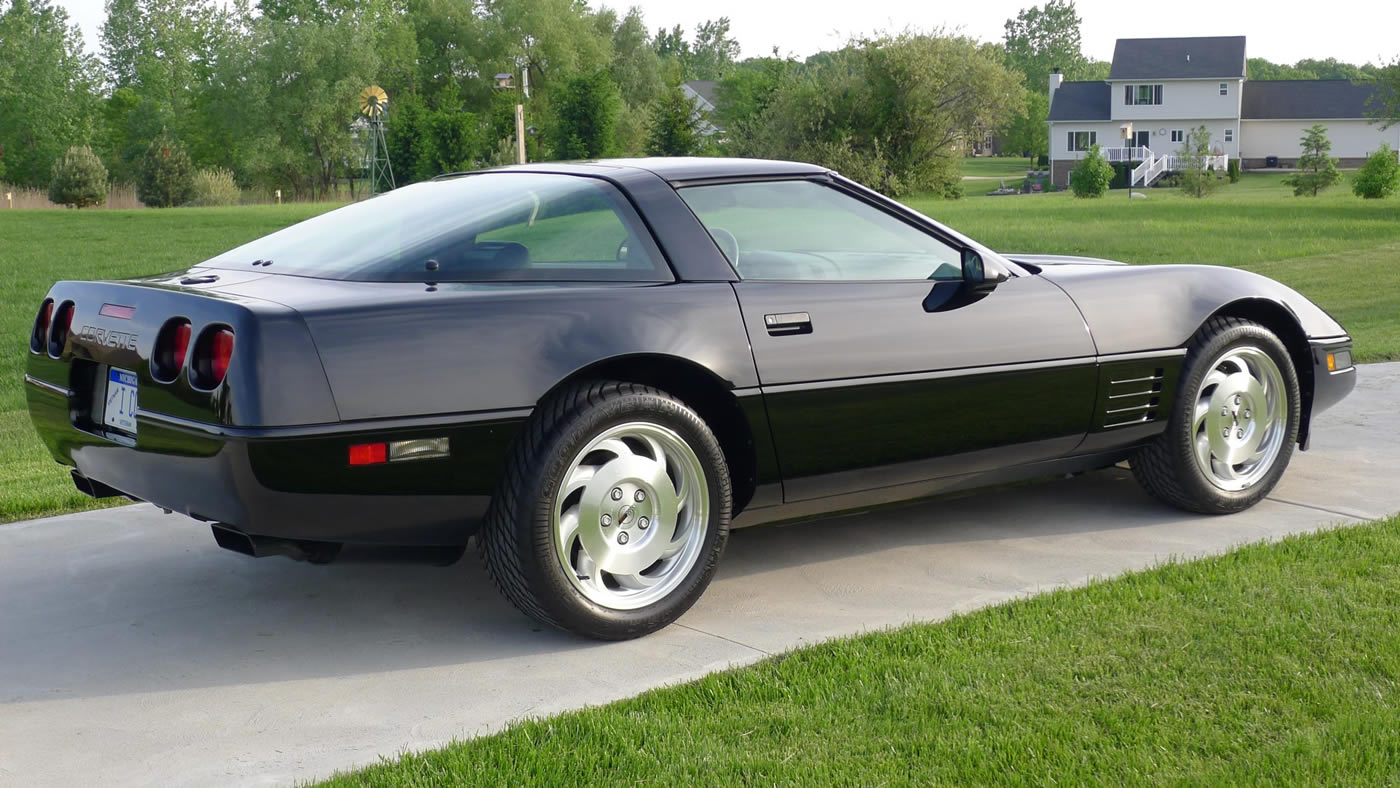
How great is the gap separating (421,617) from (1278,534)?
286 centimetres

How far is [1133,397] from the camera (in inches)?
182

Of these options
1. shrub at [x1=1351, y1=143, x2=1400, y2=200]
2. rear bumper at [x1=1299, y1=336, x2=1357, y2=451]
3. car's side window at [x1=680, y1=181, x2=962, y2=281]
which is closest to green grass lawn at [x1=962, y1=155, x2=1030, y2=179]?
shrub at [x1=1351, y1=143, x2=1400, y2=200]

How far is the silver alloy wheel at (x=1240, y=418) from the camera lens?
4887 mm

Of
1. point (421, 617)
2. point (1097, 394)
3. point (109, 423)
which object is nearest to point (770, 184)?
point (1097, 394)

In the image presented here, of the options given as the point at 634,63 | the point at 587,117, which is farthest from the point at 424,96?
the point at 587,117

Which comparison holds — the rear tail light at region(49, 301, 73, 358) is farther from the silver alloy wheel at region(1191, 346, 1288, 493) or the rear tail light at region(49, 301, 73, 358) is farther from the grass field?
the silver alloy wheel at region(1191, 346, 1288, 493)

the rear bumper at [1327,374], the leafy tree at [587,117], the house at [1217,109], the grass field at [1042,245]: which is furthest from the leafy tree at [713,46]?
the rear bumper at [1327,374]

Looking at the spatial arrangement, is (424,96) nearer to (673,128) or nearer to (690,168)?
(673,128)

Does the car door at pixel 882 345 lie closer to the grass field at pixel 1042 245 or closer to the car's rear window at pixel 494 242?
the car's rear window at pixel 494 242

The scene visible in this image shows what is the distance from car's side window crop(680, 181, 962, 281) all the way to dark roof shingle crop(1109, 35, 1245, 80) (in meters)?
72.3

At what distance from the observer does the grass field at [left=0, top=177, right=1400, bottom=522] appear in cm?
870

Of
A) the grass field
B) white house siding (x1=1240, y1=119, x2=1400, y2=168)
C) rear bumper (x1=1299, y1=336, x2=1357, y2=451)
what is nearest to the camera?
rear bumper (x1=1299, y1=336, x2=1357, y2=451)

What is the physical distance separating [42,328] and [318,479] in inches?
53.6

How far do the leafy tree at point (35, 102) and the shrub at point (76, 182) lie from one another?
94.0ft
